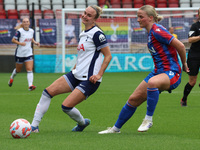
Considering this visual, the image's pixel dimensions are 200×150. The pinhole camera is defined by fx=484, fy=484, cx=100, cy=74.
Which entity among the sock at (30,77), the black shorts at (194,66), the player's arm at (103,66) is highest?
the player's arm at (103,66)

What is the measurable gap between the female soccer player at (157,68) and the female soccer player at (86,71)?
0.56 metres

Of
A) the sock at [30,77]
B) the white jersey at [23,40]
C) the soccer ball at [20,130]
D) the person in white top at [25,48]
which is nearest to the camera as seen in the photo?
the soccer ball at [20,130]

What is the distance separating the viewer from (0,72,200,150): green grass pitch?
5621 mm

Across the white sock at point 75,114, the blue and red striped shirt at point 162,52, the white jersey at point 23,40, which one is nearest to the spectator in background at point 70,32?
the white jersey at point 23,40

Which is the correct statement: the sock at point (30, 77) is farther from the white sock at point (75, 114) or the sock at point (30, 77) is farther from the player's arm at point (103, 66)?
the player's arm at point (103, 66)

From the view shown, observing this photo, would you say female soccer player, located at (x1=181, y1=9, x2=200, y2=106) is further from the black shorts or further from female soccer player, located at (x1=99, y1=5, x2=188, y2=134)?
female soccer player, located at (x1=99, y1=5, x2=188, y2=134)

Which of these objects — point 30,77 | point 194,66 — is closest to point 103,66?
point 194,66

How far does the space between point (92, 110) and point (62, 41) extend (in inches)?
491

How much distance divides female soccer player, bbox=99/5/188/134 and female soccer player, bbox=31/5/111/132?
1.84 ft

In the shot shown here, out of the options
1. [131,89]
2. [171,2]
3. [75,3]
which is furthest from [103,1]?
[131,89]

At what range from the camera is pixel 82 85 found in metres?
6.52

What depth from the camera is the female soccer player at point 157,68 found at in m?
6.23

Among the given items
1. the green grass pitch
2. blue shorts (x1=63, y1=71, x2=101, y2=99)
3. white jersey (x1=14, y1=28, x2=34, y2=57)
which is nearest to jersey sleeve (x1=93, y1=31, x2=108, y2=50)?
blue shorts (x1=63, y1=71, x2=101, y2=99)

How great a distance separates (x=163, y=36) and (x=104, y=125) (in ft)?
6.81
